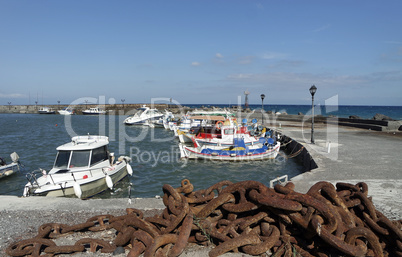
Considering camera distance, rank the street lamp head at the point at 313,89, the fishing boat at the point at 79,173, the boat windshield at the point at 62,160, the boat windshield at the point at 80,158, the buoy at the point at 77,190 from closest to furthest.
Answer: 1. the buoy at the point at 77,190
2. the fishing boat at the point at 79,173
3. the boat windshield at the point at 62,160
4. the boat windshield at the point at 80,158
5. the street lamp head at the point at 313,89

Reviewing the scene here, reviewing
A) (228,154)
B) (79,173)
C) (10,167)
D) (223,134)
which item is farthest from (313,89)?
(10,167)

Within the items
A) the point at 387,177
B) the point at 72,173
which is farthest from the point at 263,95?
the point at 72,173

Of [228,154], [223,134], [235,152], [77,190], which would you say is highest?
[223,134]

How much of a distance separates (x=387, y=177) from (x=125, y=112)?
109020mm

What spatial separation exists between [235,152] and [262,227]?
1821 centimetres

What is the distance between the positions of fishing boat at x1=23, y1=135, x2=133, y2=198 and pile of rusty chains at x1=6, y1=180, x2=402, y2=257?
934 centimetres

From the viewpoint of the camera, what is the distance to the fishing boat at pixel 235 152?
A: 21141mm

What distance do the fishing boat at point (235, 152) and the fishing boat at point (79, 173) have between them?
692 cm

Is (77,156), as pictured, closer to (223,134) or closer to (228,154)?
(228,154)

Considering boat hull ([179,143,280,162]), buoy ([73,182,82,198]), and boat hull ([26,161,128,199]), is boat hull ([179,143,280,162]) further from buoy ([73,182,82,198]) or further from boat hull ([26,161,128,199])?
buoy ([73,182,82,198])

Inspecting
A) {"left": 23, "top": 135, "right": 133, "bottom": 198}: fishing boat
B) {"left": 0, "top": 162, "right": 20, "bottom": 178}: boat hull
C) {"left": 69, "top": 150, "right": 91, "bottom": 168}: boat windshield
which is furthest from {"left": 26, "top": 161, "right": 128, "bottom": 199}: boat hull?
{"left": 0, "top": 162, "right": 20, "bottom": 178}: boat hull

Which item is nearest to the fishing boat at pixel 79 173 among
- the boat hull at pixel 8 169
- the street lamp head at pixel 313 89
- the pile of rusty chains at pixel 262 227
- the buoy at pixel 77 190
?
the buoy at pixel 77 190

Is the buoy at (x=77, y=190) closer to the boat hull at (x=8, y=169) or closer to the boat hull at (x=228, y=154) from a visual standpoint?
the boat hull at (x=8, y=169)

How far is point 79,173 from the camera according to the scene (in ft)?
42.5
